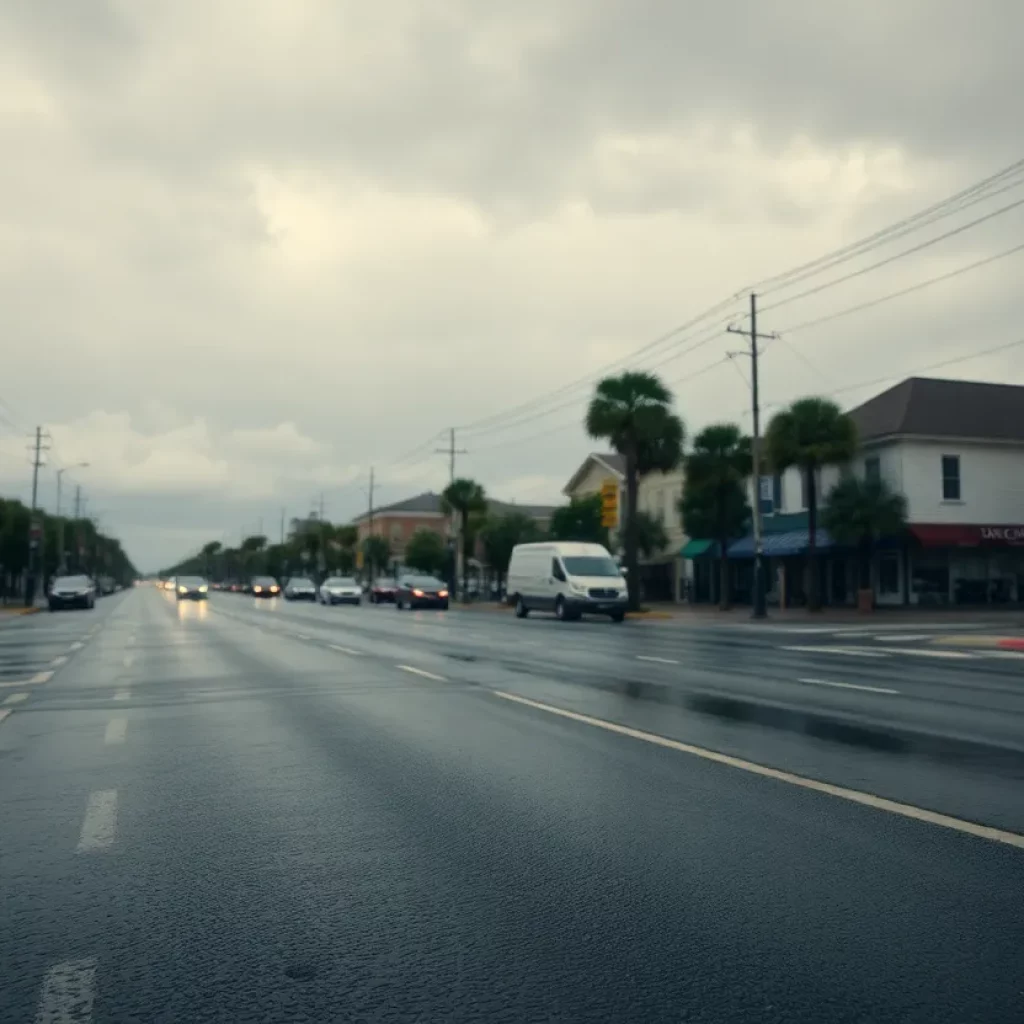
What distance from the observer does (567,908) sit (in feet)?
Answer: 16.7

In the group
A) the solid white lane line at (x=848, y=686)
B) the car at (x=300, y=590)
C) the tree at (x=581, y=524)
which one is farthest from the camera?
the car at (x=300, y=590)

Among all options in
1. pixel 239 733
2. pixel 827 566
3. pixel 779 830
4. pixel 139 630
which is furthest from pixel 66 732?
pixel 827 566

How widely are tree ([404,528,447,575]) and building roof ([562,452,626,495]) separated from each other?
56.3 ft

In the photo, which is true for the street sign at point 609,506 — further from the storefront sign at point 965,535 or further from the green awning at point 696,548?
the storefront sign at point 965,535

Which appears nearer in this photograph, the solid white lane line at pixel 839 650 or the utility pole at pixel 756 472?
A: the solid white lane line at pixel 839 650

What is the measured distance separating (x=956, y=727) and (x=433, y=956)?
310 inches

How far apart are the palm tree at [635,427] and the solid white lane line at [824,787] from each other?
3579 cm

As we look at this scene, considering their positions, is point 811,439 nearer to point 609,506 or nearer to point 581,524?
point 609,506

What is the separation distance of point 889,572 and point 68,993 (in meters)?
46.3

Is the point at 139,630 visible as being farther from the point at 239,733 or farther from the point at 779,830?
the point at 779,830

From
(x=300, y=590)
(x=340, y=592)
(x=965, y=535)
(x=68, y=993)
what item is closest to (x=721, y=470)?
(x=965, y=535)

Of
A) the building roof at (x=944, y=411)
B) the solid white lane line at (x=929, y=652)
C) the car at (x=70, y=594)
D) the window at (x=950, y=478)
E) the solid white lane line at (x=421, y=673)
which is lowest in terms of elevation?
the solid white lane line at (x=421, y=673)

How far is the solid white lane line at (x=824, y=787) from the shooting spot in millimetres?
6414

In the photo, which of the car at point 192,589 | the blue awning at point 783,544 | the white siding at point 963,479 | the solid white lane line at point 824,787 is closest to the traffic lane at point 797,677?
the solid white lane line at point 824,787
